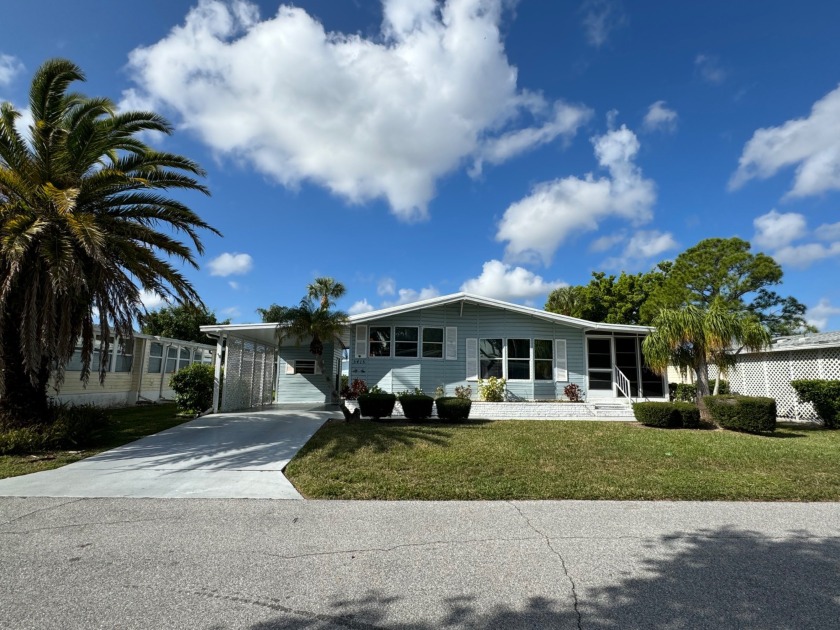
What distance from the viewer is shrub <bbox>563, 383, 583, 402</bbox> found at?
16.4 metres

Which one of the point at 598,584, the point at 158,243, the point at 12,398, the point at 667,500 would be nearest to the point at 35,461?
the point at 12,398

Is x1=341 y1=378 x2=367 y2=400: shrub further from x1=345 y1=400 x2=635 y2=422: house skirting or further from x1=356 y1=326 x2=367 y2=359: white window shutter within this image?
A: x1=356 y1=326 x2=367 y2=359: white window shutter

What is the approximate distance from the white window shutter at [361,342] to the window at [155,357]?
31.2 feet

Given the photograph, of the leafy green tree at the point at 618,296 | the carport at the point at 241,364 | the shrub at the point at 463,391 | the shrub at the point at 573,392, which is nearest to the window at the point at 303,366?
A: the carport at the point at 241,364

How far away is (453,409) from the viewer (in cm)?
1261

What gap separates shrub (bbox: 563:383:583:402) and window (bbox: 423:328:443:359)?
4.57m

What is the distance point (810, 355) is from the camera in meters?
15.1

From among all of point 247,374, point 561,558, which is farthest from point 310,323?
point 561,558

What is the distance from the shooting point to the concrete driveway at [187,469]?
20.2 feet

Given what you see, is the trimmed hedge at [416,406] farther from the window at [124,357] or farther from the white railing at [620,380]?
the window at [124,357]

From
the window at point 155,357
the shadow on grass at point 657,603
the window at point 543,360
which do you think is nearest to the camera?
the shadow on grass at point 657,603

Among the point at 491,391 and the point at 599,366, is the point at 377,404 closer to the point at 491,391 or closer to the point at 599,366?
the point at 491,391

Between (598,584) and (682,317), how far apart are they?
10611 mm

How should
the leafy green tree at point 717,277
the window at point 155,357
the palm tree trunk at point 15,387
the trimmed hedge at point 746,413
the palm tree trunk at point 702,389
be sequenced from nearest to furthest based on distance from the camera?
the palm tree trunk at point 15,387
the trimmed hedge at point 746,413
the palm tree trunk at point 702,389
the window at point 155,357
the leafy green tree at point 717,277
